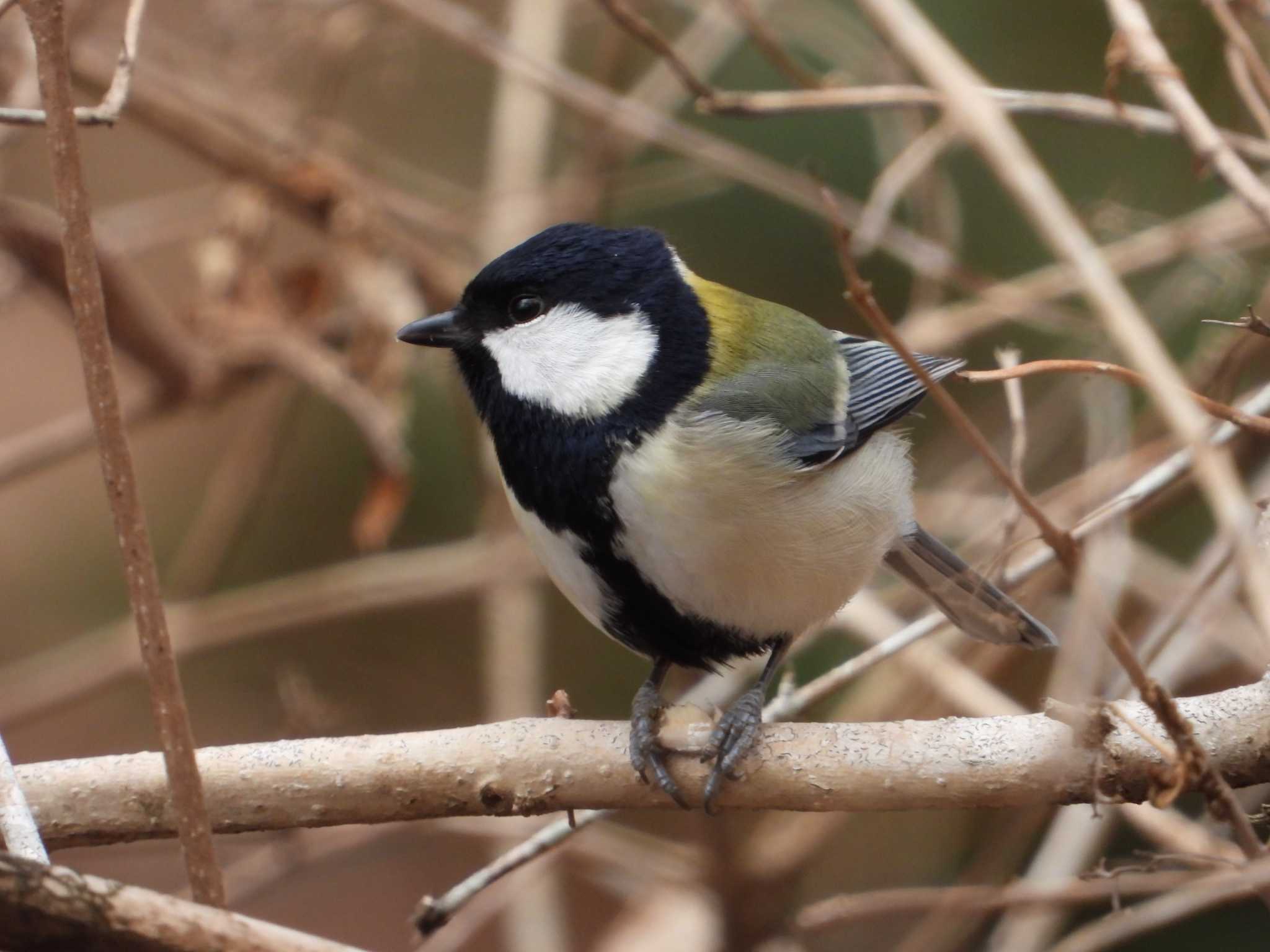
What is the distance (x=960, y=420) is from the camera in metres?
1.07

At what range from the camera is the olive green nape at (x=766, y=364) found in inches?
73.4

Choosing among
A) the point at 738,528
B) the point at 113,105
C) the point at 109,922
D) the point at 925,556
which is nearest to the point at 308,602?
the point at 925,556

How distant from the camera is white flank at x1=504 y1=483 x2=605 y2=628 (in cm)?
178

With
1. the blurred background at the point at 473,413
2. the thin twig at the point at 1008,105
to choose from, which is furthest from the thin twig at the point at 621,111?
the thin twig at the point at 1008,105

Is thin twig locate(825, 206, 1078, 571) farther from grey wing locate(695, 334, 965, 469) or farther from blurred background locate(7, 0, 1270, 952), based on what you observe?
grey wing locate(695, 334, 965, 469)

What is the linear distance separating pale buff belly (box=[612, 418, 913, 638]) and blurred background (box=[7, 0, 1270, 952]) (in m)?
0.34

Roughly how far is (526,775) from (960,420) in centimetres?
65

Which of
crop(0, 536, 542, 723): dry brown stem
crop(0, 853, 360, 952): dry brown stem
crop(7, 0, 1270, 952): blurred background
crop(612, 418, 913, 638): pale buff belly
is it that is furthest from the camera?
crop(0, 536, 542, 723): dry brown stem

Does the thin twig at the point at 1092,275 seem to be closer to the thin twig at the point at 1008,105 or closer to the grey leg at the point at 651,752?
the thin twig at the point at 1008,105

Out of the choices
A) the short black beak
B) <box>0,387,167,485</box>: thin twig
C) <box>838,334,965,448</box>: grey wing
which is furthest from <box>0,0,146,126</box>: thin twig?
<box>0,387,167,485</box>: thin twig

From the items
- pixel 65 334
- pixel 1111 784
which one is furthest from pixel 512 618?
pixel 65 334

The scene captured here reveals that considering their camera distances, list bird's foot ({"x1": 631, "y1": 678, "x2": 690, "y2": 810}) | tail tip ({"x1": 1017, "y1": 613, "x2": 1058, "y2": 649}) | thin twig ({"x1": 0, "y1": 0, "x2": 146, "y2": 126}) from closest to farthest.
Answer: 1. thin twig ({"x1": 0, "y1": 0, "x2": 146, "y2": 126})
2. bird's foot ({"x1": 631, "y1": 678, "x2": 690, "y2": 810})
3. tail tip ({"x1": 1017, "y1": 613, "x2": 1058, "y2": 649})

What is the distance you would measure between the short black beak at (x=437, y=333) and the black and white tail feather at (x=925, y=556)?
0.60 metres

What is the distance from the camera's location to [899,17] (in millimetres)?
1260
